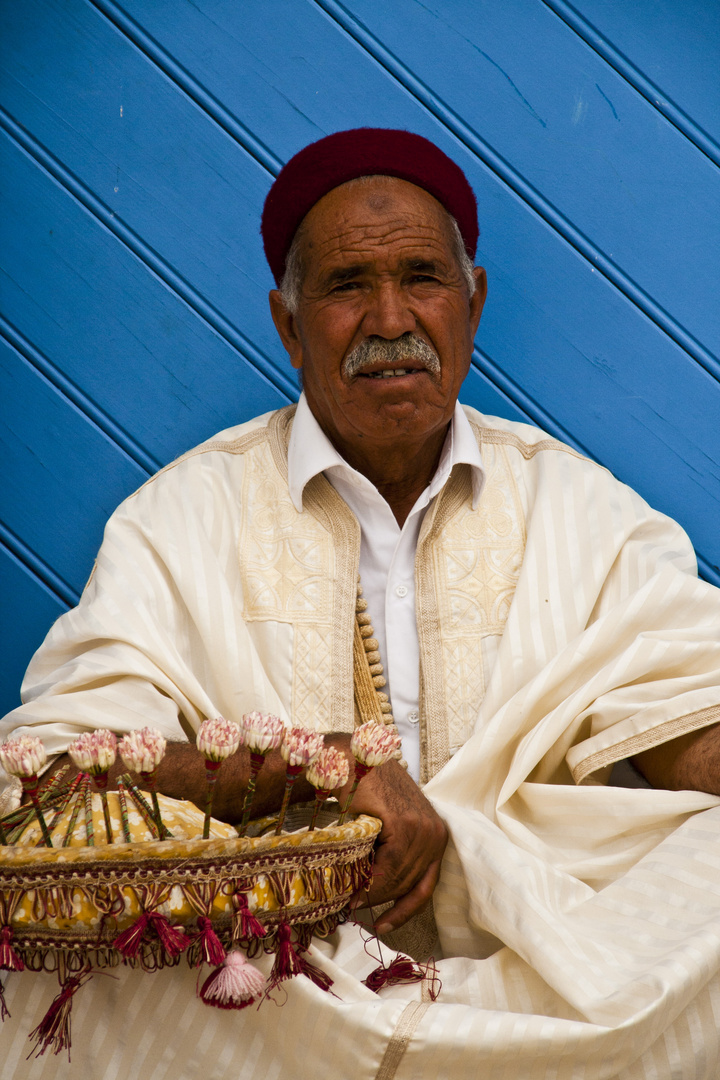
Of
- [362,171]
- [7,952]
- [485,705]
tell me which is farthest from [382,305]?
[7,952]

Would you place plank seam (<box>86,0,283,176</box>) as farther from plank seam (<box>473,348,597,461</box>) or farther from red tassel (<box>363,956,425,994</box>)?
red tassel (<box>363,956,425,994</box>)

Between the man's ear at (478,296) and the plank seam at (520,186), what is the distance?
35 centimetres

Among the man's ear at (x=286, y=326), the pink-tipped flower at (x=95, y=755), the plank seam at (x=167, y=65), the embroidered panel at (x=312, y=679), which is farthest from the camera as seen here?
the plank seam at (x=167, y=65)

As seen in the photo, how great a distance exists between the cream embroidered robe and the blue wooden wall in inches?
14.0

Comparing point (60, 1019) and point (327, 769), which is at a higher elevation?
point (327, 769)

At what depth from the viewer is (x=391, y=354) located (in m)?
2.07

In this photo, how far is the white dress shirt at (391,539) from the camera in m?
2.10

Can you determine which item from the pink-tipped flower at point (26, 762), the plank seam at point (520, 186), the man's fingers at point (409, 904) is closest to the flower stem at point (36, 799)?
the pink-tipped flower at point (26, 762)

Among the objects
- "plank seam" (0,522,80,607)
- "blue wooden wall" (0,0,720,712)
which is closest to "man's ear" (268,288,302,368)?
"blue wooden wall" (0,0,720,712)

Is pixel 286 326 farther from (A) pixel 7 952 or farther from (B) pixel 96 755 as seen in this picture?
(A) pixel 7 952

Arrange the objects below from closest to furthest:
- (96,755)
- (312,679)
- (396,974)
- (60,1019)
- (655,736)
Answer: (96,755) < (60,1019) < (396,974) < (655,736) < (312,679)

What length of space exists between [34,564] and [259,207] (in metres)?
1.10

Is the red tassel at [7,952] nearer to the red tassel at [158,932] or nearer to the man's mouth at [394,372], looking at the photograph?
the red tassel at [158,932]

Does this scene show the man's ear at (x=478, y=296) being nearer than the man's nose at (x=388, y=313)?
No
